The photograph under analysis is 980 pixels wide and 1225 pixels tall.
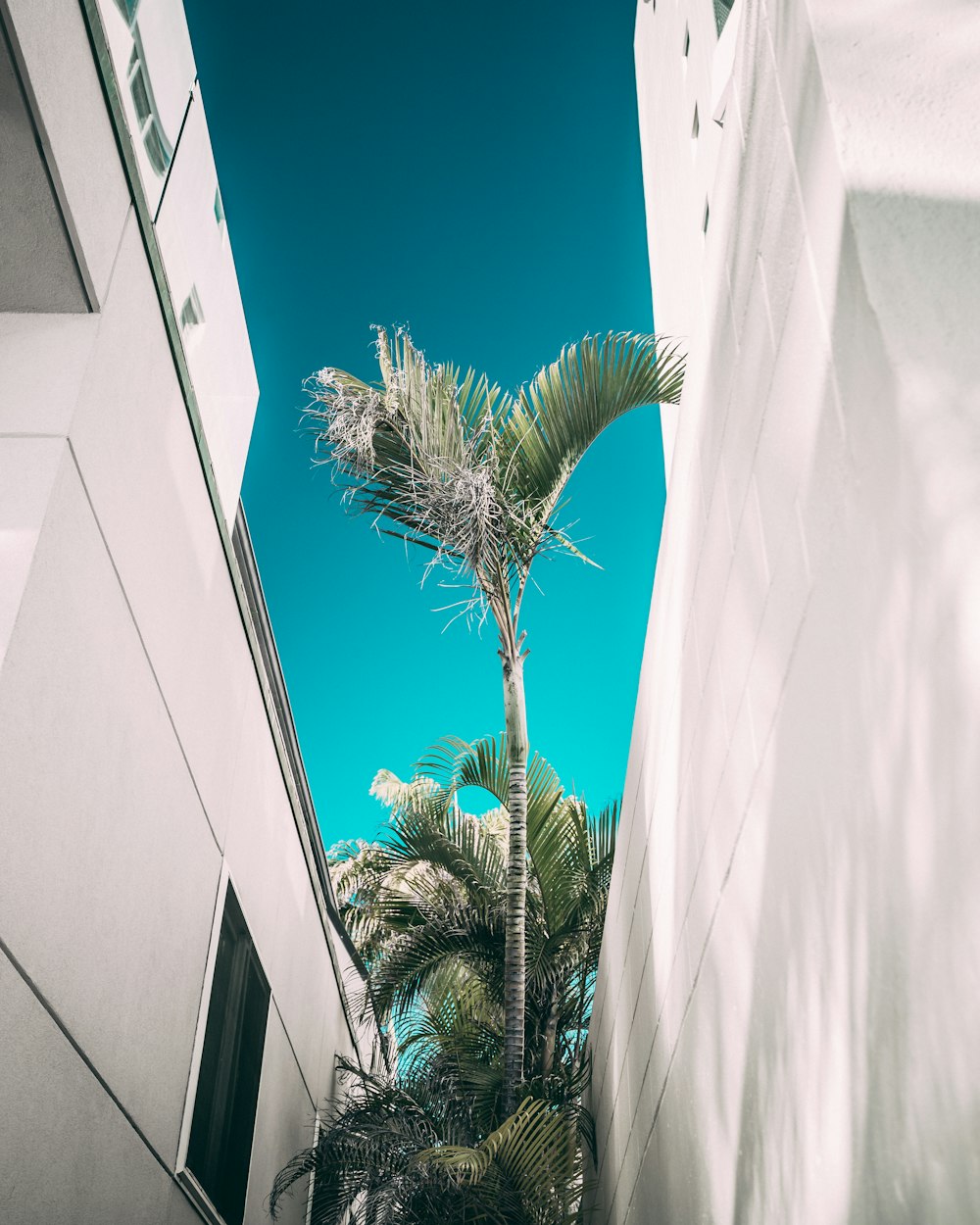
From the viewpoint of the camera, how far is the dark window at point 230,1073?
15.6 feet

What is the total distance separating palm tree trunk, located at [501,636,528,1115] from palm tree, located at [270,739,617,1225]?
27cm

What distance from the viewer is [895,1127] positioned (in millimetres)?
1600

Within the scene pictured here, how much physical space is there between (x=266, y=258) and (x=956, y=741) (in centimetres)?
2381

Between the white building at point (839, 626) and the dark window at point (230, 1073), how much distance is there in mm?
2565

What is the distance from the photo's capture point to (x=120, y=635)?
3.43 m

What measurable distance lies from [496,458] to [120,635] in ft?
11.8

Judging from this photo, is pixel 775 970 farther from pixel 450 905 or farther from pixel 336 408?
pixel 450 905

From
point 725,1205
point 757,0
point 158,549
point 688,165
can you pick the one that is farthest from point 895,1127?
point 688,165

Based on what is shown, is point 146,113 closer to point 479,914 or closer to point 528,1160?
point 528,1160

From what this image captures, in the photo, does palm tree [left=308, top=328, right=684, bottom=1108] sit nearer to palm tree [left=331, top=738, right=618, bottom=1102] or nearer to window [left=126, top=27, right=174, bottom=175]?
palm tree [left=331, top=738, right=618, bottom=1102]

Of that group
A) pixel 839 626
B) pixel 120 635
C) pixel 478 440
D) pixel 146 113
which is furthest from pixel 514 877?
pixel 839 626

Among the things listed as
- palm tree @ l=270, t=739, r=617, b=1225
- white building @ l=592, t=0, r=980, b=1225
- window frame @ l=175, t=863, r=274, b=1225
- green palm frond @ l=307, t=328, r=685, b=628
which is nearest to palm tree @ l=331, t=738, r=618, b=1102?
palm tree @ l=270, t=739, r=617, b=1225

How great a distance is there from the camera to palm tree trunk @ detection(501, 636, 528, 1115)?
19.6 feet

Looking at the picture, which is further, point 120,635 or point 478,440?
point 478,440
